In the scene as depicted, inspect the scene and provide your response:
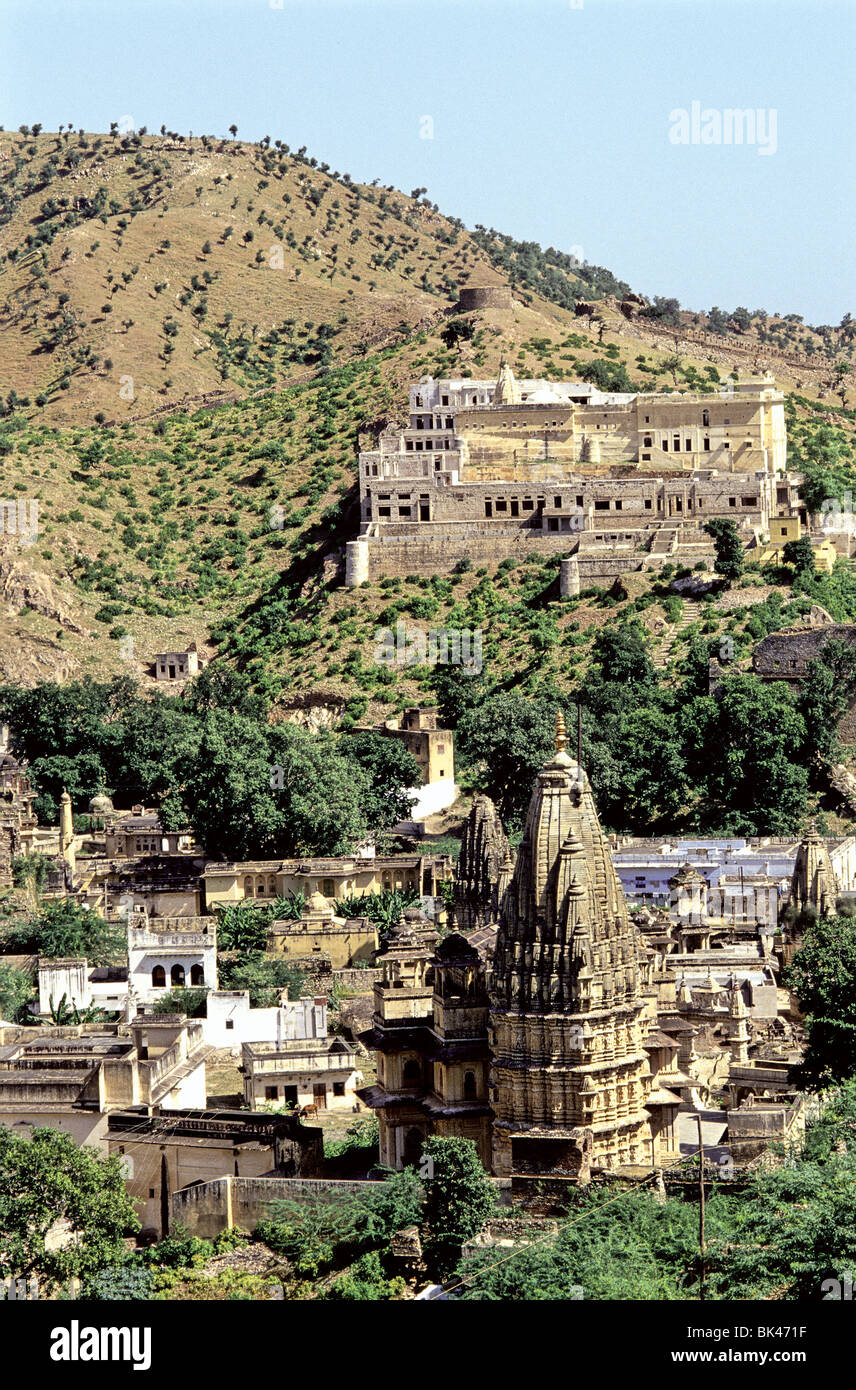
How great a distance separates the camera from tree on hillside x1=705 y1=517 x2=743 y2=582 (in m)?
A: 94.8

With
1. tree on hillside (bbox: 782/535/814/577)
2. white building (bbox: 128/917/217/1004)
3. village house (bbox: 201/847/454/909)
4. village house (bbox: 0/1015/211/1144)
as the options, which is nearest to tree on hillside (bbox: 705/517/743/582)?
tree on hillside (bbox: 782/535/814/577)

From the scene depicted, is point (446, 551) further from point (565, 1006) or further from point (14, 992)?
point (565, 1006)

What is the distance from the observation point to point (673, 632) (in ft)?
304

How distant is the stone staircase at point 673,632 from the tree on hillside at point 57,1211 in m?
51.1

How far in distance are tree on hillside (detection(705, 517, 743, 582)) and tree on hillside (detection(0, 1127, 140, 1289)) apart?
56063 mm

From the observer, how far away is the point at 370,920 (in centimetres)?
6962

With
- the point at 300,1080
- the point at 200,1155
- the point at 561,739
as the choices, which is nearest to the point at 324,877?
the point at 300,1080

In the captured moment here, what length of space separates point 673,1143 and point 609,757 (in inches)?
1518

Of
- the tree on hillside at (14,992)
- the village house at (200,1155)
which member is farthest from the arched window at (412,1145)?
the tree on hillside at (14,992)

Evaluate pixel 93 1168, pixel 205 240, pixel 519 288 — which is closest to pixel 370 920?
pixel 93 1168

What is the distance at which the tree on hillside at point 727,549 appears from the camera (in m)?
94.8

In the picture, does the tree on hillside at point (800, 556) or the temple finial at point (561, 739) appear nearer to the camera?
the temple finial at point (561, 739)

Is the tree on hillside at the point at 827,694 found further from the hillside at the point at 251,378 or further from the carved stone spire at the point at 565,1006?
the carved stone spire at the point at 565,1006

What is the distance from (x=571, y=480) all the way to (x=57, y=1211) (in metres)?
66.4
